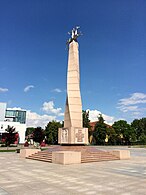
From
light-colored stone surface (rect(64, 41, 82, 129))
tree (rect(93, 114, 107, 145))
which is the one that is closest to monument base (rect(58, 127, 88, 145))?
light-colored stone surface (rect(64, 41, 82, 129))

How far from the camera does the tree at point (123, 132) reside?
66.4 metres

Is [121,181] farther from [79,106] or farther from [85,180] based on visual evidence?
[79,106]

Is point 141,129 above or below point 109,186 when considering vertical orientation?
above

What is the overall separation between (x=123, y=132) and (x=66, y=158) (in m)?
54.8

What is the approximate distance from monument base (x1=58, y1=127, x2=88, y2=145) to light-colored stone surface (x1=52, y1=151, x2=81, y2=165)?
3452mm

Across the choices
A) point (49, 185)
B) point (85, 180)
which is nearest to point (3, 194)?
point (49, 185)

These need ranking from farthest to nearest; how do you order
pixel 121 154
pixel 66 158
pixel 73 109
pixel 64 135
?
pixel 73 109, pixel 64 135, pixel 121 154, pixel 66 158

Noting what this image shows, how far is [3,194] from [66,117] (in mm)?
13727

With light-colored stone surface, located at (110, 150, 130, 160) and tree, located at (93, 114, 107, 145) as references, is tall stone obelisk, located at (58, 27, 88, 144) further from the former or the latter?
tree, located at (93, 114, 107, 145)

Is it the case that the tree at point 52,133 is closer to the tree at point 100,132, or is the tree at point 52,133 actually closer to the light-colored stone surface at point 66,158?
the tree at point 100,132

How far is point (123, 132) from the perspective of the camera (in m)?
66.6

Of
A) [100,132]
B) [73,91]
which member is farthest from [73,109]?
[100,132]

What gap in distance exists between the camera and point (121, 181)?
9102 mm

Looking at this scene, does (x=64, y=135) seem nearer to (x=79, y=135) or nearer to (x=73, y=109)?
(x=79, y=135)
